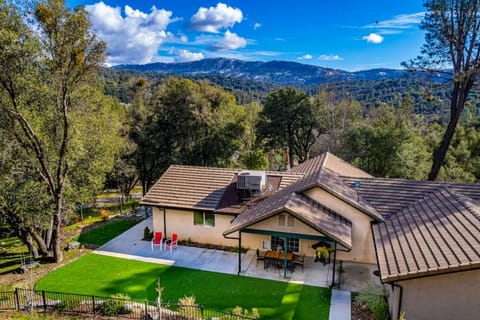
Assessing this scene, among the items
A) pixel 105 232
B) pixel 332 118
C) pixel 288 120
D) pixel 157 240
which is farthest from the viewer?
pixel 332 118

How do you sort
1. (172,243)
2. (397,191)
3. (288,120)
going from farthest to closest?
(288,120)
(172,243)
(397,191)

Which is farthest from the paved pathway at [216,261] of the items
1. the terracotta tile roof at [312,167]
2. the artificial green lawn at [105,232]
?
the terracotta tile roof at [312,167]

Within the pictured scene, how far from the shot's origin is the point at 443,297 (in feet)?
30.8

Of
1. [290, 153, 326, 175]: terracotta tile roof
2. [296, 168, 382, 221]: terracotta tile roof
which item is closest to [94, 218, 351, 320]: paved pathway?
[296, 168, 382, 221]: terracotta tile roof

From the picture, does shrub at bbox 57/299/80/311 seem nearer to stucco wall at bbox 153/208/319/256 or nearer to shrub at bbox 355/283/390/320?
stucco wall at bbox 153/208/319/256

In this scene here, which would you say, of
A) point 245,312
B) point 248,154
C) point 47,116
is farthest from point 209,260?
point 248,154

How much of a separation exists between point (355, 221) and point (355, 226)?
26cm

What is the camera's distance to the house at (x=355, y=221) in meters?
9.41

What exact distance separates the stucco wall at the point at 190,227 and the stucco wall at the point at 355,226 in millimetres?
4955

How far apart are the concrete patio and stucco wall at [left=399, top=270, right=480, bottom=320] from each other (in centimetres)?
344

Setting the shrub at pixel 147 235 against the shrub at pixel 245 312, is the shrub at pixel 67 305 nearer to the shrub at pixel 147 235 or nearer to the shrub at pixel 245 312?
the shrub at pixel 245 312

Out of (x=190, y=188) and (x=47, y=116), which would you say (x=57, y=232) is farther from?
(x=190, y=188)

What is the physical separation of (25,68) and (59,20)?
8.31ft

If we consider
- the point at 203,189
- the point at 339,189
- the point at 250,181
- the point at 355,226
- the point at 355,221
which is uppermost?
the point at 250,181
